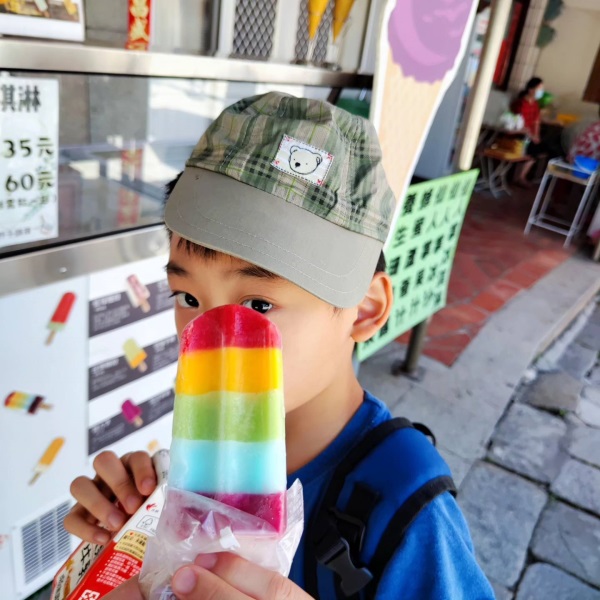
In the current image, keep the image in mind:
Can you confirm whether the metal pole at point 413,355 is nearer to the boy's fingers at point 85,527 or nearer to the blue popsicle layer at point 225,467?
the boy's fingers at point 85,527

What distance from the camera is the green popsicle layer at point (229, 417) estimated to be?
76cm

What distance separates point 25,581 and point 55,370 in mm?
804

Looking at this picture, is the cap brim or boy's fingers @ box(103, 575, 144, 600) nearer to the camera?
boy's fingers @ box(103, 575, 144, 600)

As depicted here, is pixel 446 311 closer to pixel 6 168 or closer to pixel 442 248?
Result: pixel 442 248

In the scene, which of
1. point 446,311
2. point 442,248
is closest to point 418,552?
point 442,248

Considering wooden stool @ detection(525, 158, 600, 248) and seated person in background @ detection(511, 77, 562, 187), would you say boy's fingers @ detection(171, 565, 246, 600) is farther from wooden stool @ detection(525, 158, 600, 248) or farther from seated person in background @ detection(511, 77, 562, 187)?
seated person in background @ detection(511, 77, 562, 187)

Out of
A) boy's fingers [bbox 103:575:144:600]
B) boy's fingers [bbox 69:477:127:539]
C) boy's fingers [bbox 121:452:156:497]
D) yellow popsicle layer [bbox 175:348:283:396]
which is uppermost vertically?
yellow popsicle layer [bbox 175:348:283:396]

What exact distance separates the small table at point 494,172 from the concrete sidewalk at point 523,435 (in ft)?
14.3

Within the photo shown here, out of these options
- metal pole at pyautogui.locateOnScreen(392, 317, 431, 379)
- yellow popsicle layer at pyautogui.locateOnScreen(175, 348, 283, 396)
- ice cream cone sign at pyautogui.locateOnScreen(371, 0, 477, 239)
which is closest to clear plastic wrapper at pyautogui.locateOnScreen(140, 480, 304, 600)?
yellow popsicle layer at pyautogui.locateOnScreen(175, 348, 283, 396)

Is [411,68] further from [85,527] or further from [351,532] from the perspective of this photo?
[85,527]

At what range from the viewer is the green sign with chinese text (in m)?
2.63

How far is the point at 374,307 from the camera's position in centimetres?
122

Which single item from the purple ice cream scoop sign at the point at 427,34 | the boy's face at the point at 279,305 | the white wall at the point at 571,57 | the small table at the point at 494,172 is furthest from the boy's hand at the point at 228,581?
the white wall at the point at 571,57

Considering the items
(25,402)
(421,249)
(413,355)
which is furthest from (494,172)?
(25,402)
